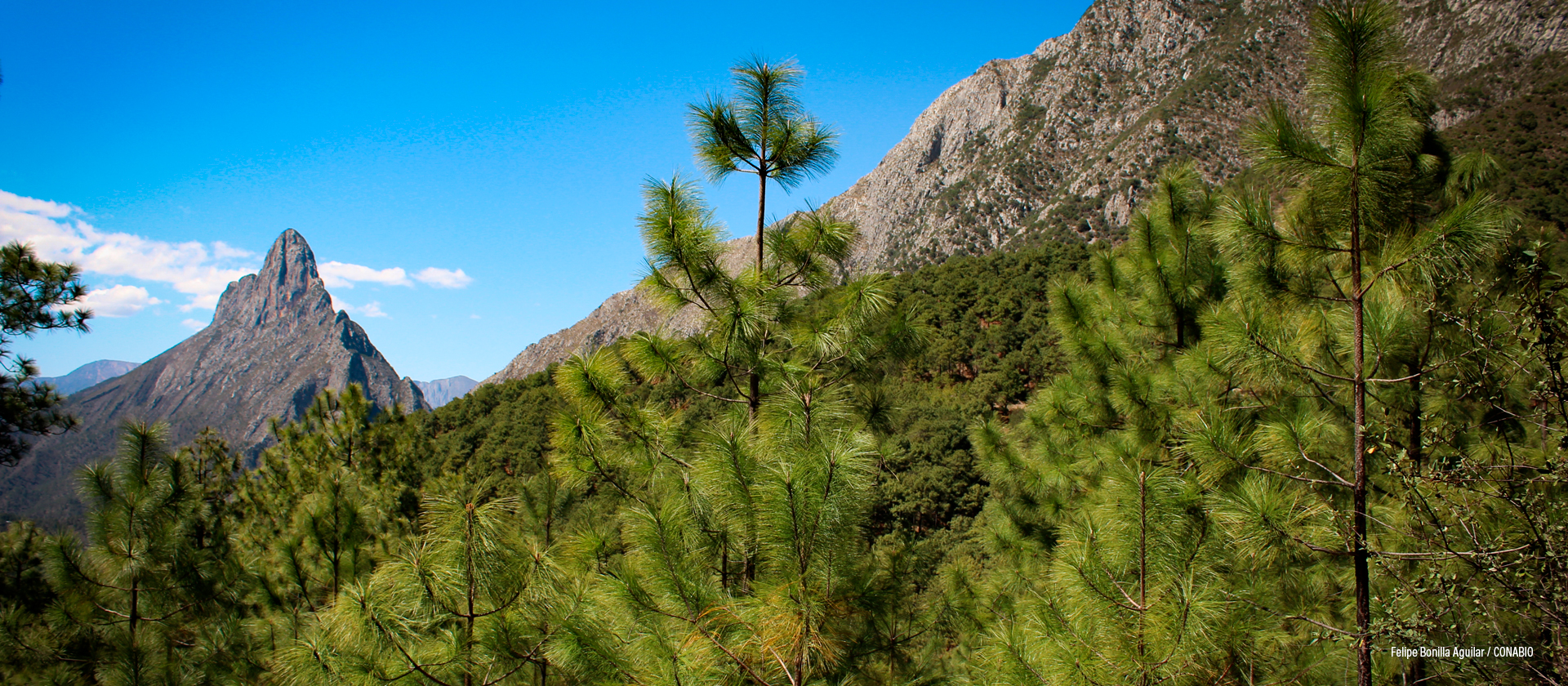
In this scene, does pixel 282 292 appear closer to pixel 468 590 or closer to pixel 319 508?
pixel 319 508

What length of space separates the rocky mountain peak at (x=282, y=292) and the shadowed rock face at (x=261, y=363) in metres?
0.22

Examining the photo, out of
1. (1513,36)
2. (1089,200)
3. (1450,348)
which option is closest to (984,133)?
(1089,200)

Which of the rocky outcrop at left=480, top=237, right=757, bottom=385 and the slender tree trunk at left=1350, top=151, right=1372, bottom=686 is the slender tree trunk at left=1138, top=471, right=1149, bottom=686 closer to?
the slender tree trunk at left=1350, top=151, right=1372, bottom=686

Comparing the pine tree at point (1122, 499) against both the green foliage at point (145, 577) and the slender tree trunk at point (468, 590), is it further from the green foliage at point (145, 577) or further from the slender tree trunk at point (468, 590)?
the green foliage at point (145, 577)

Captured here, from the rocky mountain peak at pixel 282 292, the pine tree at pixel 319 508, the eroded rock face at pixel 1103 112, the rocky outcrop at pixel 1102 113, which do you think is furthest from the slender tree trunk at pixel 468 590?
the rocky mountain peak at pixel 282 292

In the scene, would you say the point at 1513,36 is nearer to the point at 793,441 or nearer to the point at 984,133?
the point at 984,133

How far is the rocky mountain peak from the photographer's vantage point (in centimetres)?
16162

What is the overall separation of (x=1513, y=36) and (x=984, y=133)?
51.5m

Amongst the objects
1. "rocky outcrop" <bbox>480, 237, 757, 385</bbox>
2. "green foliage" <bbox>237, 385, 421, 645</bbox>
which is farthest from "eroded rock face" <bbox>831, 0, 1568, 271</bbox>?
"green foliage" <bbox>237, 385, 421, 645</bbox>

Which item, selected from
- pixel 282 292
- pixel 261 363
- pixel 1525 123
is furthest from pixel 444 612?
pixel 282 292

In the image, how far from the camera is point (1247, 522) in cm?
246

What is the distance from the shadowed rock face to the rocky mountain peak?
215mm

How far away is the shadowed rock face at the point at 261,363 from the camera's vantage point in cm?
12794

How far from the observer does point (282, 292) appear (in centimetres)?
16375
